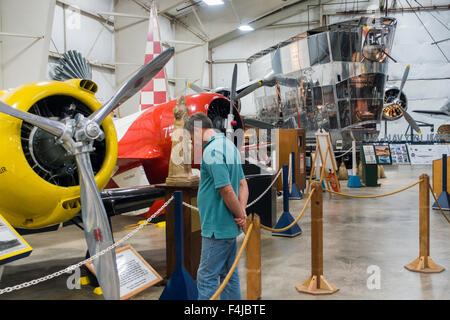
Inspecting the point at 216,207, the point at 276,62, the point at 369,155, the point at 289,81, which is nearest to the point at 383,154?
the point at 369,155

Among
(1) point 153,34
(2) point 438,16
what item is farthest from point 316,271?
(2) point 438,16

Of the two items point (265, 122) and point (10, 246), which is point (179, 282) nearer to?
point (10, 246)

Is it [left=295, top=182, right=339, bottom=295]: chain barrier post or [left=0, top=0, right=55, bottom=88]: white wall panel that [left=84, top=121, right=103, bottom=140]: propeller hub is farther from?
[left=0, top=0, right=55, bottom=88]: white wall panel

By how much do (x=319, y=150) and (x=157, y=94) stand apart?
4.07 metres

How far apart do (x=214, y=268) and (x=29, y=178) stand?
1.63 m

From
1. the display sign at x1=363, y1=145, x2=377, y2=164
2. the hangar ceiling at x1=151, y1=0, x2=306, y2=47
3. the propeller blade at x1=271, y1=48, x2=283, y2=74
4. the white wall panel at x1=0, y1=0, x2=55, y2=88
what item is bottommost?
the display sign at x1=363, y1=145, x2=377, y2=164

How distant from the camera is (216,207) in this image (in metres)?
2.41

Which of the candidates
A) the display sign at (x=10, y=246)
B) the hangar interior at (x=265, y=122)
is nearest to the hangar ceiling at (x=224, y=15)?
the hangar interior at (x=265, y=122)

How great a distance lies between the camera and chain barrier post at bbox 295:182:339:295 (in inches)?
131

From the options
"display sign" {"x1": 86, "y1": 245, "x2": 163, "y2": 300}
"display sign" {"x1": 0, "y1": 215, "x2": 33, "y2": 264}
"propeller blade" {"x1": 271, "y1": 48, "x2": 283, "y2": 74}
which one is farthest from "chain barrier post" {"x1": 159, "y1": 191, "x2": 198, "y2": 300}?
"propeller blade" {"x1": 271, "y1": 48, "x2": 283, "y2": 74}

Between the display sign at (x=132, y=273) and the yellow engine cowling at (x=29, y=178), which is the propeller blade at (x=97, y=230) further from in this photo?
the display sign at (x=132, y=273)

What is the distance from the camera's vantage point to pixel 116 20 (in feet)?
53.6

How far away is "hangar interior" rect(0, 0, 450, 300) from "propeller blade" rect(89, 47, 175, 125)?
48mm

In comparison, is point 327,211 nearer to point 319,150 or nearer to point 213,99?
point 319,150
